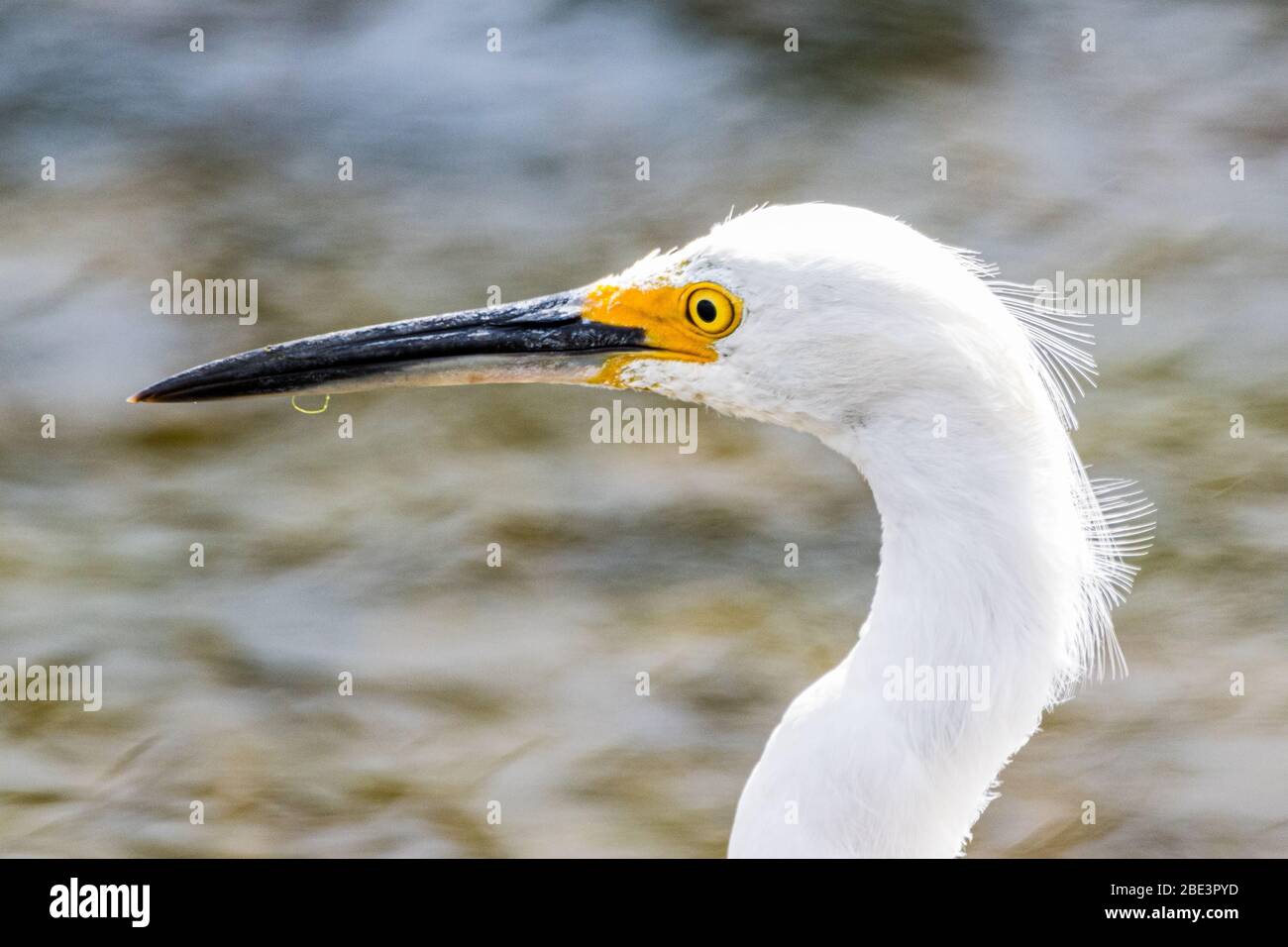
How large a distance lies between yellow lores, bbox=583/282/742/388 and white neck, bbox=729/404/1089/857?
31 centimetres

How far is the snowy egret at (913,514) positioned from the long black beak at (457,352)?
28 cm

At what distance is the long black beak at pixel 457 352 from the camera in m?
2.33

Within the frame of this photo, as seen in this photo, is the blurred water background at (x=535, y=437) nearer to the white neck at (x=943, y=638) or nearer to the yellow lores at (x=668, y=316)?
the white neck at (x=943, y=638)

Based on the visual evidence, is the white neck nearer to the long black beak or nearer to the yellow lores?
the yellow lores

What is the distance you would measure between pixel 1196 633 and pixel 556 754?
2.47m

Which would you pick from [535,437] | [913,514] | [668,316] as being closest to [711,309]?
[668,316]

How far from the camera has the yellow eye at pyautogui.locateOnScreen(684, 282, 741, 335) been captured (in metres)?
2.09

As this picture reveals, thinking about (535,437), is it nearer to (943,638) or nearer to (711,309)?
(711,309)

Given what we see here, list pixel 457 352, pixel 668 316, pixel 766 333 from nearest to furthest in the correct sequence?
pixel 766 333, pixel 668 316, pixel 457 352

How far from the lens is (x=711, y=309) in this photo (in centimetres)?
212

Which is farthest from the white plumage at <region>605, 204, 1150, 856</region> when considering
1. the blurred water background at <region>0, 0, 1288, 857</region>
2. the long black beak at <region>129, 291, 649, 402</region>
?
the blurred water background at <region>0, 0, 1288, 857</region>

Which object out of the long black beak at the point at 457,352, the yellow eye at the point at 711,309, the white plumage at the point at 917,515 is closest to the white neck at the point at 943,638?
the white plumage at the point at 917,515

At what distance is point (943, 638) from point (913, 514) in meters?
0.20

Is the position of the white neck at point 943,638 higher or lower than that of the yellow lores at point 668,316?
lower
